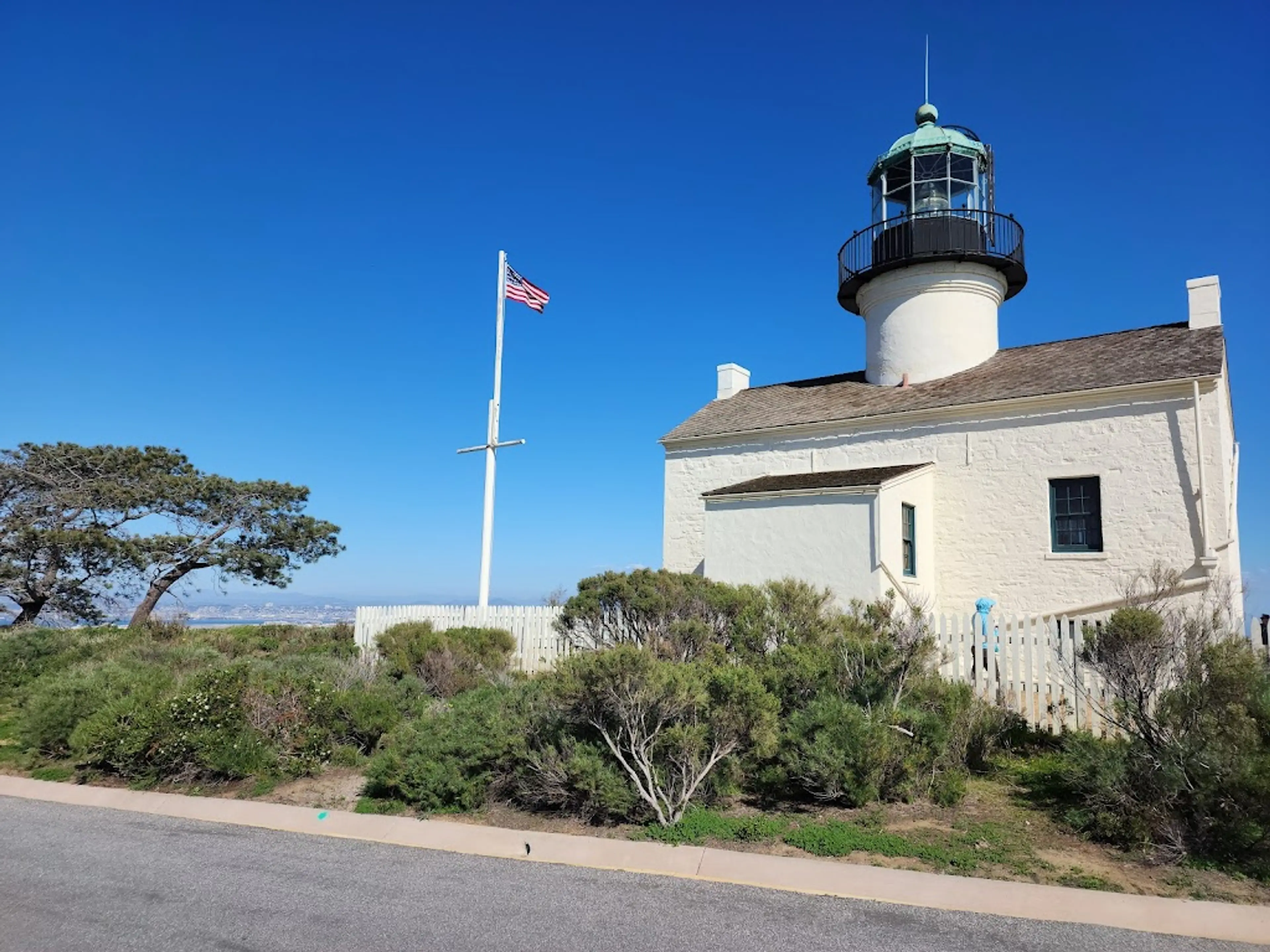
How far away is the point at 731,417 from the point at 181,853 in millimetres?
16071

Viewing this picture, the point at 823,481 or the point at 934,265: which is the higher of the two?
the point at 934,265

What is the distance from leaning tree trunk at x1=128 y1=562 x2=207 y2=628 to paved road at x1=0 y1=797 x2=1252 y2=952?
22.5 meters

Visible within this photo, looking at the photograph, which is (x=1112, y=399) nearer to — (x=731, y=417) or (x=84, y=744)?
(x=731, y=417)

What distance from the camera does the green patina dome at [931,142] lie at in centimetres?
1948

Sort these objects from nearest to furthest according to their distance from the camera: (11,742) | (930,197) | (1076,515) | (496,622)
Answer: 1. (11,742)
2. (1076,515)
3. (496,622)
4. (930,197)

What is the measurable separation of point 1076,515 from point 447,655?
11.8m

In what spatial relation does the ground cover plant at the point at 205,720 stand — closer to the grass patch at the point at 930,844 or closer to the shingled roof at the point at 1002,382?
the grass patch at the point at 930,844

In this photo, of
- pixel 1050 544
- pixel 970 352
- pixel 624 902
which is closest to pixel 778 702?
pixel 624 902

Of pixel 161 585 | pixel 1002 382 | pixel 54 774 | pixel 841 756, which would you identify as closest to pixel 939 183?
pixel 1002 382

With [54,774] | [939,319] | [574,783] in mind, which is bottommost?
[54,774]

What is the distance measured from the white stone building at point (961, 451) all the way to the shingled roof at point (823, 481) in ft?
0.24

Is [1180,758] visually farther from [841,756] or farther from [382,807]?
[382,807]

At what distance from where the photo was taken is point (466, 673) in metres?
13.7

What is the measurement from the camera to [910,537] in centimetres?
1595
